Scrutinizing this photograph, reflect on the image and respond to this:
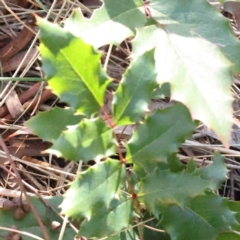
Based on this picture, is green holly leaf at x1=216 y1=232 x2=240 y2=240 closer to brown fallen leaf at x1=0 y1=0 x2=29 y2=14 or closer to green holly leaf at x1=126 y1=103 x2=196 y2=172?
green holly leaf at x1=126 y1=103 x2=196 y2=172

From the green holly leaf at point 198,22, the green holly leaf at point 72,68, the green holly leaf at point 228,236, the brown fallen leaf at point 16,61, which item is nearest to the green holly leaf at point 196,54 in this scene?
the green holly leaf at point 198,22

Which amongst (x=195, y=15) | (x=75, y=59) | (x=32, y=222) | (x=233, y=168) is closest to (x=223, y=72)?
(x=195, y=15)

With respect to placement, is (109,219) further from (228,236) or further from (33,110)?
(33,110)

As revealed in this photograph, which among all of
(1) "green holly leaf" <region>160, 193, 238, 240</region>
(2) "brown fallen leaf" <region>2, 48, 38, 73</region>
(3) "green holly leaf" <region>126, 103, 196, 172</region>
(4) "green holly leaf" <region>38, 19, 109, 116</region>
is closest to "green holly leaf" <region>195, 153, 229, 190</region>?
(1) "green holly leaf" <region>160, 193, 238, 240</region>

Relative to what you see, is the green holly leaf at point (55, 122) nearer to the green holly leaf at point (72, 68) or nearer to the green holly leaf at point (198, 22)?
the green holly leaf at point (72, 68)

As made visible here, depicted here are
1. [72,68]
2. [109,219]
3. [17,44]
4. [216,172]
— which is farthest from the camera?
[17,44]

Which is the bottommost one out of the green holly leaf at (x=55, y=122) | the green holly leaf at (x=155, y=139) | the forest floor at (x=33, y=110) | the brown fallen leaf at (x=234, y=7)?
the forest floor at (x=33, y=110)

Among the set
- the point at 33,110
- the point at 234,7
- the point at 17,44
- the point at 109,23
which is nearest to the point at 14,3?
the point at 17,44
